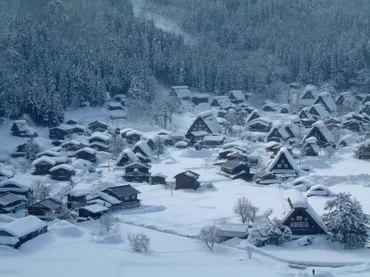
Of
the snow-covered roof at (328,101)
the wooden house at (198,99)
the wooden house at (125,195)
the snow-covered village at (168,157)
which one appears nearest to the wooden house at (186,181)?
the snow-covered village at (168,157)

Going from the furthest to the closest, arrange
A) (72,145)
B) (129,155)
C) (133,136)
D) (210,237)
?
(133,136) < (72,145) < (129,155) < (210,237)

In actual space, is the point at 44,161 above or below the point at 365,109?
below

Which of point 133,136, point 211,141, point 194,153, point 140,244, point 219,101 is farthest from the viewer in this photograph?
point 219,101

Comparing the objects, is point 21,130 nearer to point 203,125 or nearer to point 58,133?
point 58,133

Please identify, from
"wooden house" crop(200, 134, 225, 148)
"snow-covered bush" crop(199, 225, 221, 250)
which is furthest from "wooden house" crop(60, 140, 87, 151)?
"snow-covered bush" crop(199, 225, 221, 250)

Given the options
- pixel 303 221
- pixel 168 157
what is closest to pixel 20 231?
pixel 303 221

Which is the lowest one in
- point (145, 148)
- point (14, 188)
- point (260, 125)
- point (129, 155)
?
point (14, 188)

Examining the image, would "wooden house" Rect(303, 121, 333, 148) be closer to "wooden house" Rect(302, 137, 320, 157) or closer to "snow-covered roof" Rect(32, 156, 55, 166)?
"wooden house" Rect(302, 137, 320, 157)

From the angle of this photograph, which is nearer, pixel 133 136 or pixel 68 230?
pixel 68 230
